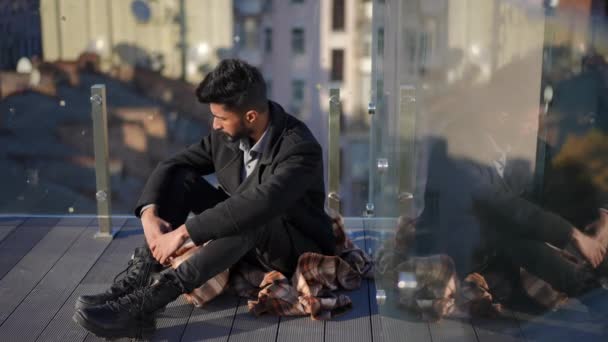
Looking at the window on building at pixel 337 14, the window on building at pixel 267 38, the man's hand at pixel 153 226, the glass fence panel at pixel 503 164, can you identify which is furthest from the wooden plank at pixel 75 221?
the glass fence panel at pixel 503 164

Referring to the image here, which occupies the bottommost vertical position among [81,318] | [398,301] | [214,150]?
[81,318]

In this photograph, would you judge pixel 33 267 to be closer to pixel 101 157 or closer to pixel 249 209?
pixel 101 157

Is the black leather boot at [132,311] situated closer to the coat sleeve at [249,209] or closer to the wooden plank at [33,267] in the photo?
Answer: the coat sleeve at [249,209]

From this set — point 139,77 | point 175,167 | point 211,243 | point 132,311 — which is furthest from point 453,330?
point 139,77

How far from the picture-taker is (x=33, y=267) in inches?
122

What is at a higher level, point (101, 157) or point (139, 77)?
point (139, 77)

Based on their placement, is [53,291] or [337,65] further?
[337,65]

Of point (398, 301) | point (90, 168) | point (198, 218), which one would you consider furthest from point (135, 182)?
point (398, 301)

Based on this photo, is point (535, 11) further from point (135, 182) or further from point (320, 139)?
point (135, 182)

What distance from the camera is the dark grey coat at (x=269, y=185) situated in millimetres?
2471

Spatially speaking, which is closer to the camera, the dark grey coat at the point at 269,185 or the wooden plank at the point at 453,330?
the wooden plank at the point at 453,330

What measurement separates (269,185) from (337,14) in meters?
1.55

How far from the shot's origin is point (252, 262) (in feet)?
9.14

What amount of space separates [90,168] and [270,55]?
3.25 feet
